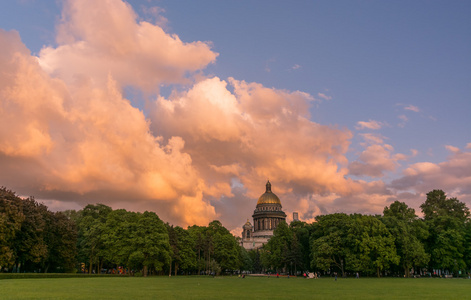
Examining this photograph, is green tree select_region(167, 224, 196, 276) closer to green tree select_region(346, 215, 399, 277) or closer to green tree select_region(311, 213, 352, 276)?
green tree select_region(311, 213, 352, 276)

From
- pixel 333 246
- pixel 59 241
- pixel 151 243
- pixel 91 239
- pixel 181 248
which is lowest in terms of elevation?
pixel 181 248

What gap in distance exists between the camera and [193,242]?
106 m

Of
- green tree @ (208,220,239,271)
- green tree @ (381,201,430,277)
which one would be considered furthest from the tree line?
green tree @ (208,220,239,271)

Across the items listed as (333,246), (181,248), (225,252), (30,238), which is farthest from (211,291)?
(225,252)

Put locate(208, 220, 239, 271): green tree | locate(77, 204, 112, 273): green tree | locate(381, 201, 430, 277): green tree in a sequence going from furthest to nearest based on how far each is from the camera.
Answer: locate(208, 220, 239, 271): green tree, locate(77, 204, 112, 273): green tree, locate(381, 201, 430, 277): green tree

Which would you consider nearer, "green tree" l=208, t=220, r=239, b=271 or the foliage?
the foliage

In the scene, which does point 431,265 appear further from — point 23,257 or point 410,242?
point 23,257

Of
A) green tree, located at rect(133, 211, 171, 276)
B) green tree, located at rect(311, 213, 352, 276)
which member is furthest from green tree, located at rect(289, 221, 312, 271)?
green tree, located at rect(133, 211, 171, 276)

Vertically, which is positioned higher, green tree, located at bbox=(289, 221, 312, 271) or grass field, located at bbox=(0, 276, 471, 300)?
green tree, located at bbox=(289, 221, 312, 271)

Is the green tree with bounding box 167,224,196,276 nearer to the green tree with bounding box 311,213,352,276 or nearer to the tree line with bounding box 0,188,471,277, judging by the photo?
the tree line with bounding box 0,188,471,277

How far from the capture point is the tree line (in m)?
66.6

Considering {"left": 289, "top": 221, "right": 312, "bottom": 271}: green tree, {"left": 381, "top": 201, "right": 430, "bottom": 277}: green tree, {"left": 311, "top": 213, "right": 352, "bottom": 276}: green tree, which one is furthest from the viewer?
{"left": 289, "top": 221, "right": 312, "bottom": 271}: green tree

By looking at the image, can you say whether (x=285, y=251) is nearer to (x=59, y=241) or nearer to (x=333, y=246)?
(x=333, y=246)

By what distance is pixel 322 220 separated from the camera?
95250 millimetres
